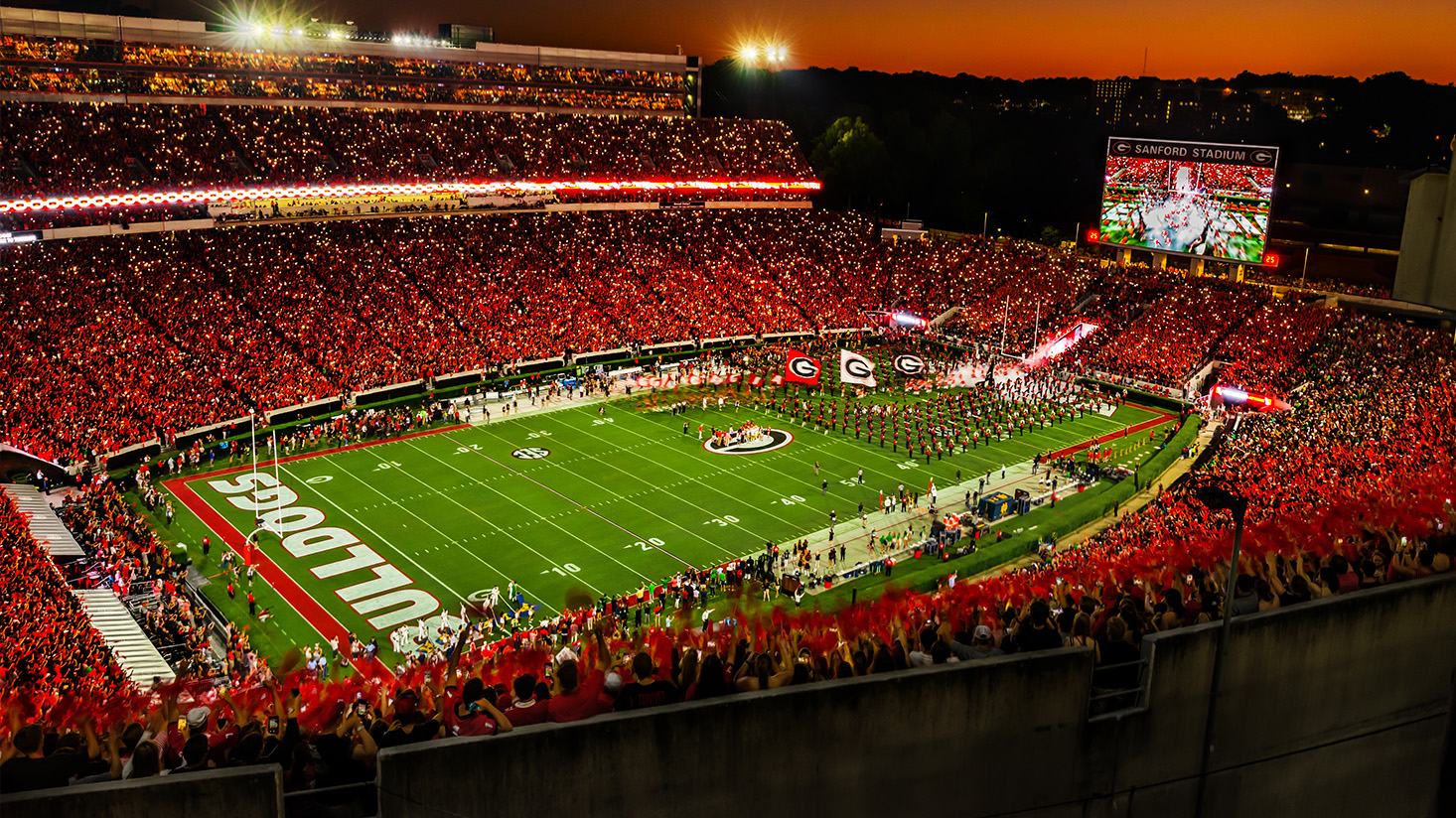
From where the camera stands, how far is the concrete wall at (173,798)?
6.17 metres

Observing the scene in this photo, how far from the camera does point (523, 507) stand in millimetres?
27812

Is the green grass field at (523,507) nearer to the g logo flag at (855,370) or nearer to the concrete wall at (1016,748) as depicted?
the g logo flag at (855,370)

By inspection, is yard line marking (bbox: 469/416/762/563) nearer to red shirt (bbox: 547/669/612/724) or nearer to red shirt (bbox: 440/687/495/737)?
red shirt (bbox: 440/687/495/737)

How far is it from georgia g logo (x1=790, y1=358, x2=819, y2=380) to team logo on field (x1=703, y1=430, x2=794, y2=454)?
3972 mm

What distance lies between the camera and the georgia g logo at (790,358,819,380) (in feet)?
127

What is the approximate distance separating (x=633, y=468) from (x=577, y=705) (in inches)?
943

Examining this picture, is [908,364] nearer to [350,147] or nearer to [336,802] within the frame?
[350,147]

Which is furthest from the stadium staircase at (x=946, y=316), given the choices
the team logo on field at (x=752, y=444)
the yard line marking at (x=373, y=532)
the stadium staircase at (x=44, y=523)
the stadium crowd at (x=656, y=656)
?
the stadium staircase at (x=44, y=523)

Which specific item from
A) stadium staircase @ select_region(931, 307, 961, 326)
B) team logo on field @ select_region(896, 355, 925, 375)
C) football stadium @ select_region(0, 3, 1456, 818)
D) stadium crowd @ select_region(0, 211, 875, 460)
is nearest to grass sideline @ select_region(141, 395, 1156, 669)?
football stadium @ select_region(0, 3, 1456, 818)

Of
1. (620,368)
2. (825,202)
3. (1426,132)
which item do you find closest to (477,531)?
(620,368)

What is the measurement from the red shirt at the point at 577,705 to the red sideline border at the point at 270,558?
32.9 feet

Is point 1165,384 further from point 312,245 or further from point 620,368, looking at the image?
point 312,245

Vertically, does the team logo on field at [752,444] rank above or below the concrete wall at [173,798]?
below

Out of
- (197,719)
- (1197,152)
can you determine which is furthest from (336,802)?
(1197,152)
